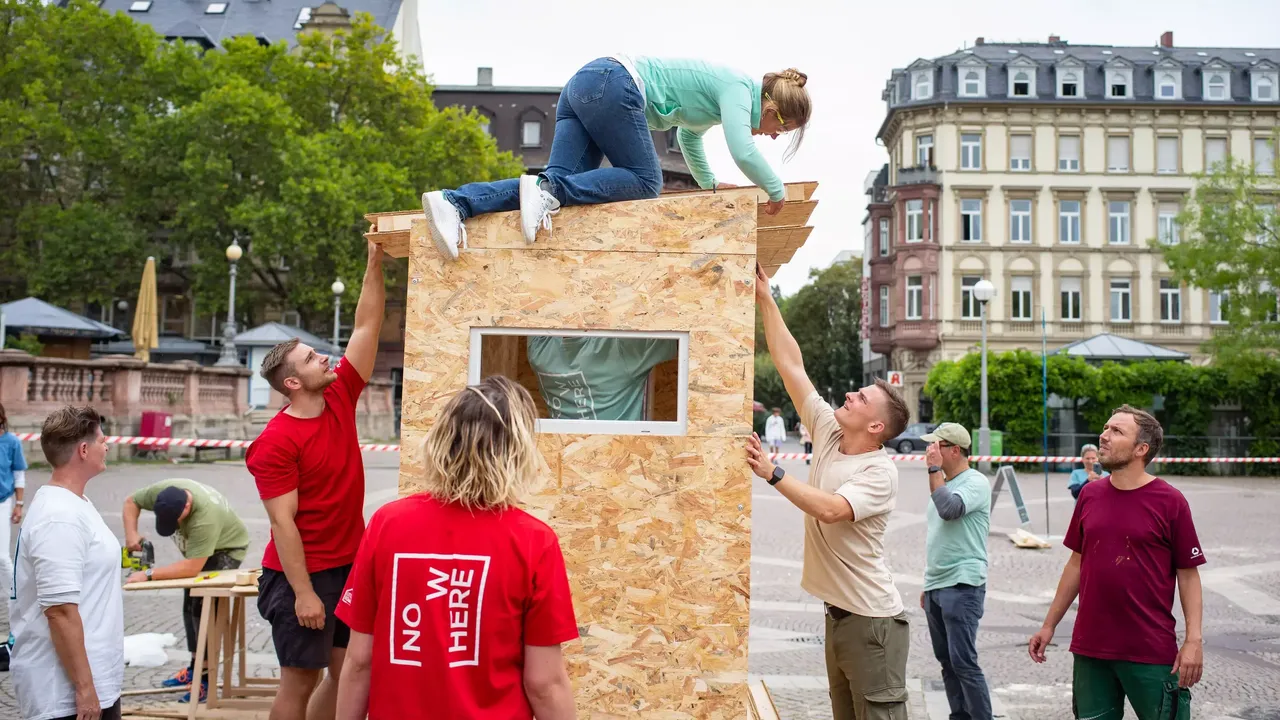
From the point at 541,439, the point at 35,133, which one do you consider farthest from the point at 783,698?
the point at 35,133

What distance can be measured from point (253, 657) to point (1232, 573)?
11.3 m

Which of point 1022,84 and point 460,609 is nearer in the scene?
point 460,609

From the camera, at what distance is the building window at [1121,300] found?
161 feet

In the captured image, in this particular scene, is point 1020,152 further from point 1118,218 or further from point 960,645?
point 960,645

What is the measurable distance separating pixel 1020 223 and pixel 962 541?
4687 centimetres

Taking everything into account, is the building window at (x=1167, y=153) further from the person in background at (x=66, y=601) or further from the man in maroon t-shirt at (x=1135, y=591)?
the person in background at (x=66, y=601)

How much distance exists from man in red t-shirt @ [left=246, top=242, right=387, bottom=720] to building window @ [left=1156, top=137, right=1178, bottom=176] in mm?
52476

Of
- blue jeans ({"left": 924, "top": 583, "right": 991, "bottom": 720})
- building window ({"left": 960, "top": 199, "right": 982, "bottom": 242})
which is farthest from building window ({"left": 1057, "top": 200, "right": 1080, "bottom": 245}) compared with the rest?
blue jeans ({"left": 924, "top": 583, "right": 991, "bottom": 720})

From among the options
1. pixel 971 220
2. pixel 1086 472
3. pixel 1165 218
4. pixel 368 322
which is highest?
pixel 1165 218

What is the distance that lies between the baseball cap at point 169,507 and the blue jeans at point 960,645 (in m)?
4.76

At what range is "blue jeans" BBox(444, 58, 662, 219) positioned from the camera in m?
4.02

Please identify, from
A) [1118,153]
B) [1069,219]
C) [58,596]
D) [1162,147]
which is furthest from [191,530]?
[1162,147]

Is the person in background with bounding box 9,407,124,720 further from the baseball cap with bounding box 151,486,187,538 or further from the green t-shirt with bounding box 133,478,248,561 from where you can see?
the green t-shirt with bounding box 133,478,248,561

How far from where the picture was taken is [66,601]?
3.82 m
